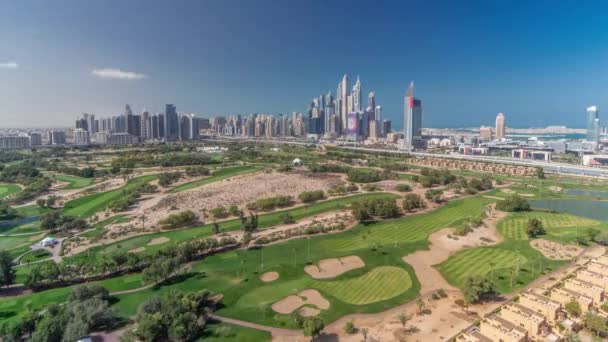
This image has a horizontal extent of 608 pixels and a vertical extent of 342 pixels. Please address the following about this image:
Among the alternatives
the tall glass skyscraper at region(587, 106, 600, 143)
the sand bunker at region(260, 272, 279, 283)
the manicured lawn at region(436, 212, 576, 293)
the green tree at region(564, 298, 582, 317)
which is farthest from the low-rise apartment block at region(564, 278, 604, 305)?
the tall glass skyscraper at region(587, 106, 600, 143)

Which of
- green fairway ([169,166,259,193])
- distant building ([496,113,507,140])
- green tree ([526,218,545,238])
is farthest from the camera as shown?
distant building ([496,113,507,140])

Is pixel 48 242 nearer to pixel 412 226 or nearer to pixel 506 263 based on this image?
pixel 412 226

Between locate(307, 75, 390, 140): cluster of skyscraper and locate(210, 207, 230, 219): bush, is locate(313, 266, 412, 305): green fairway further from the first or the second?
locate(307, 75, 390, 140): cluster of skyscraper

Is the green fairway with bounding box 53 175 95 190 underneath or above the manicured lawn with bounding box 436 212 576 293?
above

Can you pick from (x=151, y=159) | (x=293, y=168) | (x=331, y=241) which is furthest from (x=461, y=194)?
(x=151, y=159)

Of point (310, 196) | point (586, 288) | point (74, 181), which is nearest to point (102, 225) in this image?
point (310, 196)

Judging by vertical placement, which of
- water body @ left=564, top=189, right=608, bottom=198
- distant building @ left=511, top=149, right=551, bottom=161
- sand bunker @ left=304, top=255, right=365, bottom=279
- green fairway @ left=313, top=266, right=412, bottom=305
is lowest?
green fairway @ left=313, top=266, right=412, bottom=305
